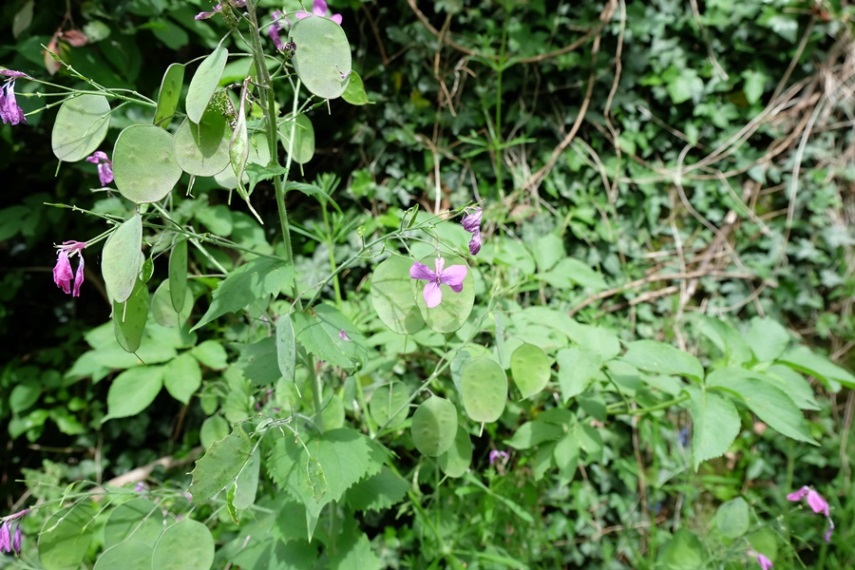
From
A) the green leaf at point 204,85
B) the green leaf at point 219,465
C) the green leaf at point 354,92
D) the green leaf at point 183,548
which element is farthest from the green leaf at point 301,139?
the green leaf at point 183,548

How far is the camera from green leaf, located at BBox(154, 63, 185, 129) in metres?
0.73

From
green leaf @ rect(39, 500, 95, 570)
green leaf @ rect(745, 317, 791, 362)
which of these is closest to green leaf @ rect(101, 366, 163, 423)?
green leaf @ rect(39, 500, 95, 570)

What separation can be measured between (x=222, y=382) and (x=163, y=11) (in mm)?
1101

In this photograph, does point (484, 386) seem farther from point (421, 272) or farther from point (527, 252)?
point (527, 252)

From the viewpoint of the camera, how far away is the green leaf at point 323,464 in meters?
0.89

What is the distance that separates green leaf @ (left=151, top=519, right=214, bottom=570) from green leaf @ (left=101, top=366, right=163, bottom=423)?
675 mm

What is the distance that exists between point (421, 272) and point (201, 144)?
31 centimetres

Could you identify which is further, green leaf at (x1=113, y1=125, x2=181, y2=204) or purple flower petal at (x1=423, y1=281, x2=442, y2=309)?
purple flower petal at (x1=423, y1=281, x2=442, y2=309)

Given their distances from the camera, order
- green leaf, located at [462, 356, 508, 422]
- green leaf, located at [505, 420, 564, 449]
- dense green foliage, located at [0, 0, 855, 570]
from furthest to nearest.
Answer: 1. dense green foliage, located at [0, 0, 855, 570]
2. green leaf, located at [505, 420, 564, 449]
3. green leaf, located at [462, 356, 508, 422]

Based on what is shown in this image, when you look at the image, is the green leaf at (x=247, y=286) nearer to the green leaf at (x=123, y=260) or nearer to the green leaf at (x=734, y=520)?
the green leaf at (x=123, y=260)

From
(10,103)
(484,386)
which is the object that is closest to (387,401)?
(484,386)

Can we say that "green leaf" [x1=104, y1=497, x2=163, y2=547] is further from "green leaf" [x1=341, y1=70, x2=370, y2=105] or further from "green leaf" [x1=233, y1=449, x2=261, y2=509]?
"green leaf" [x1=341, y1=70, x2=370, y2=105]

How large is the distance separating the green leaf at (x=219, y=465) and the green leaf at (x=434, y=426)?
0.27 m

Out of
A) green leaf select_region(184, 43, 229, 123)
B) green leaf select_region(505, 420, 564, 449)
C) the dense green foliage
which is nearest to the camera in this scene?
green leaf select_region(184, 43, 229, 123)
